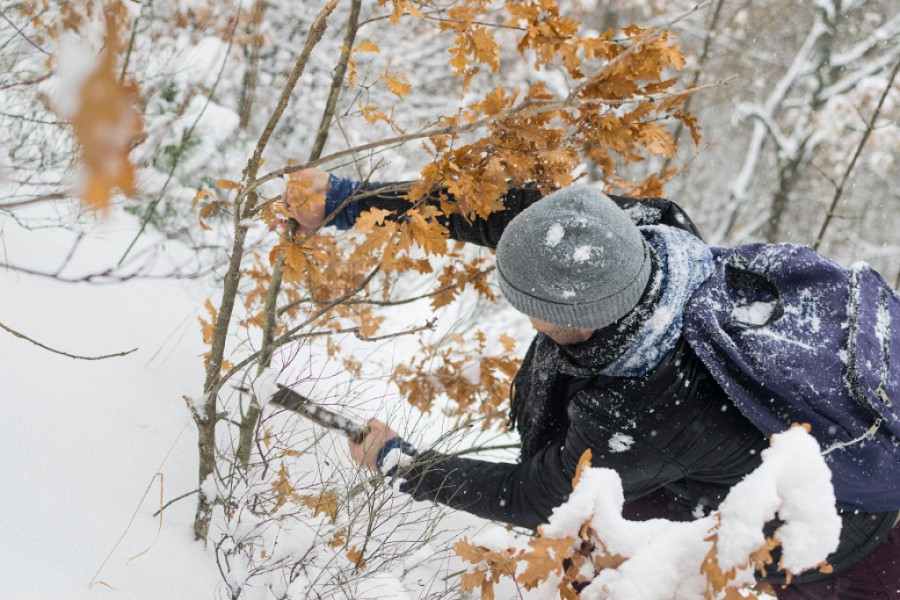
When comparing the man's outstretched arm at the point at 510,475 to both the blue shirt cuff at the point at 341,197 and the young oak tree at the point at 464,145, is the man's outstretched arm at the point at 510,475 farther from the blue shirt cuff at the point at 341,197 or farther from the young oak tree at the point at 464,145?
the blue shirt cuff at the point at 341,197

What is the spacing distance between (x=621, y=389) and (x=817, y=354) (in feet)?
1.44

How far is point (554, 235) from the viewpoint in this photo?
54.8 inches

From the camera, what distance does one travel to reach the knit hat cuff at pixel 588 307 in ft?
4.58

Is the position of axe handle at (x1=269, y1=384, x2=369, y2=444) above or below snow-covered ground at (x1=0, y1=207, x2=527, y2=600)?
below

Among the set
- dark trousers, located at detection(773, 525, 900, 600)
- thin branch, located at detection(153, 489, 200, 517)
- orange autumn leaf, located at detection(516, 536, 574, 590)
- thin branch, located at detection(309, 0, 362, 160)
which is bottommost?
dark trousers, located at detection(773, 525, 900, 600)

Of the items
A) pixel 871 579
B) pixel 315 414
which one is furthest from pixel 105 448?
pixel 871 579

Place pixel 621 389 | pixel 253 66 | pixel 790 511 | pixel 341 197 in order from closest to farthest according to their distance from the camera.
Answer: pixel 790 511
pixel 621 389
pixel 341 197
pixel 253 66

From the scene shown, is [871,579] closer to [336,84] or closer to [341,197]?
[341,197]

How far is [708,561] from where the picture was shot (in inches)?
31.3

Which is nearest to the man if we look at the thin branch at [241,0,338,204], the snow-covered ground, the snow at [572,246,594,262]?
the snow at [572,246,594,262]

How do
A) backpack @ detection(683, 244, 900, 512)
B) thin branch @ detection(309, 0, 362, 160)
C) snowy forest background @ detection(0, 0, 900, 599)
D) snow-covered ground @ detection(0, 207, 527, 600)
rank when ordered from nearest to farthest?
backpack @ detection(683, 244, 900, 512) < snowy forest background @ detection(0, 0, 900, 599) < snow-covered ground @ detection(0, 207, 527, 600) < thin branch @ detection(309, 0, 362, 160)

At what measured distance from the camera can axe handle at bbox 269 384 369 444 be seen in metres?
1.89

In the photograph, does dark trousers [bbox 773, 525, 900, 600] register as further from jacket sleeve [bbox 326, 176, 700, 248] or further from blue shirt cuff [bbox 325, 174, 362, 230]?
blue shirt cuff [bbox 325, 174, 362, 230]

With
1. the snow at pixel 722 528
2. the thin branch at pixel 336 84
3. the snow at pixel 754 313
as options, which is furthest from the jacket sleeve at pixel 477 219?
the snow at pixel 722 528
